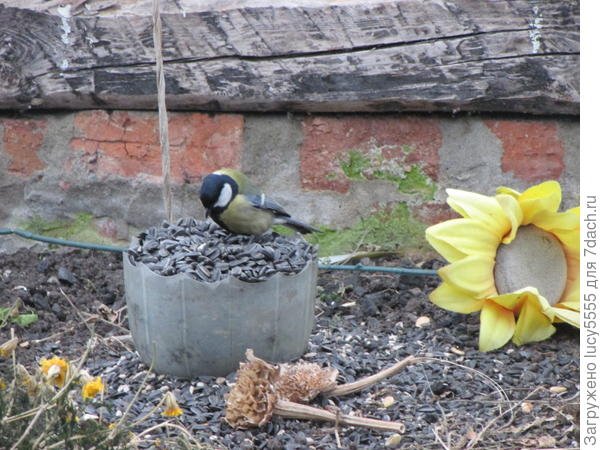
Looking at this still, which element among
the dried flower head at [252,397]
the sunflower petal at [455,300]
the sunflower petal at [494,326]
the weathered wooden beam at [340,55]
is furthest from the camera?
the weathered wooden beam at [340,55]

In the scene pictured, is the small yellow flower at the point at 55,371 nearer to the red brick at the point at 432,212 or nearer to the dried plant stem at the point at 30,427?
the dried plant stem at the point at 30,427

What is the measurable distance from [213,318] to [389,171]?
43.4 inches

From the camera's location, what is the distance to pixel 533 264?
9.61ft

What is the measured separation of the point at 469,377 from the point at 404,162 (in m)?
0.96

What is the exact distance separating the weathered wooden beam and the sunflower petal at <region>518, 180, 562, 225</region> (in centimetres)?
43

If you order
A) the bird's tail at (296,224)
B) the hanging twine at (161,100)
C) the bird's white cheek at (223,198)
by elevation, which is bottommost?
the bird's tail at (296,224)

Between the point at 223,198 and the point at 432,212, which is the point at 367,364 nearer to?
the point at 223,198

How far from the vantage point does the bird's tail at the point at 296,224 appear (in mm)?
3062

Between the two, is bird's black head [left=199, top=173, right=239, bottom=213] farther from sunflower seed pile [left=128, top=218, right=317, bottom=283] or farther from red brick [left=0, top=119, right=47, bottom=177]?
red brick [left=0, top=119, right=47, bottom=177]

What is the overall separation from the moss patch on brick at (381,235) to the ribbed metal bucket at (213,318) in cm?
83

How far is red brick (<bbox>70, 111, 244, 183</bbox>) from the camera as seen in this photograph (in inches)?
133

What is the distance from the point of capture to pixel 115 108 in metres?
3.46

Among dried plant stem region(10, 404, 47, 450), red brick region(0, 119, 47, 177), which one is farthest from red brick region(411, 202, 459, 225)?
dried plant stem region(10, 404, 47, 450)

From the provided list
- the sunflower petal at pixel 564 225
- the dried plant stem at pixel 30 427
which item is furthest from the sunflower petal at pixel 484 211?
the dried plant stem at pixel 30 427
